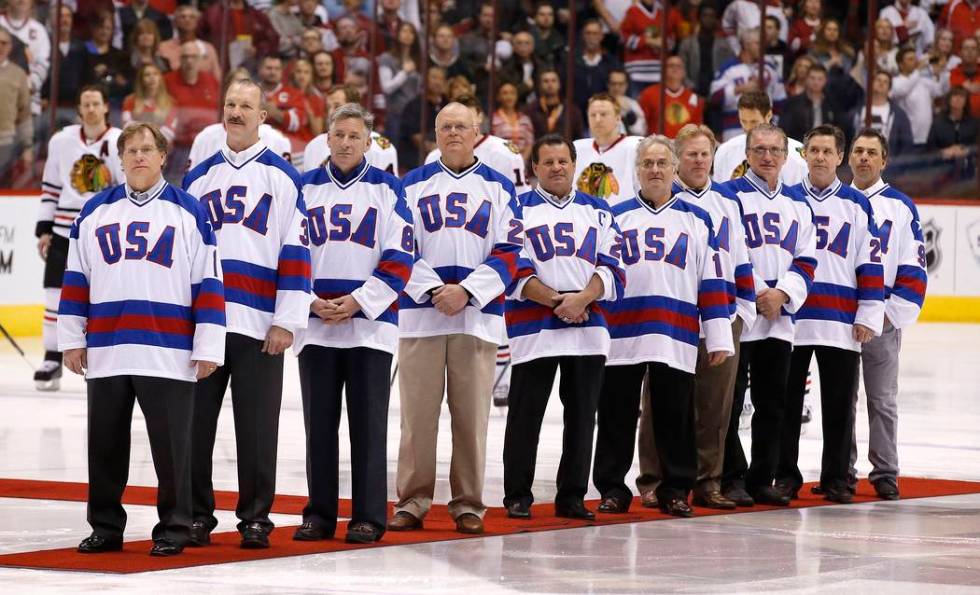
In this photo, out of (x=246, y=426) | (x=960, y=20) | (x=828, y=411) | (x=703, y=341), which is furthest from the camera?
(x=960, y=20)

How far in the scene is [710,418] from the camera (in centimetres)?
662

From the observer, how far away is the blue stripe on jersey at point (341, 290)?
564 centimetres

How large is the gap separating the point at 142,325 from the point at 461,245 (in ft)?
3.75

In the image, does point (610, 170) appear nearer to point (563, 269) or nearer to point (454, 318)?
point (563, 269)

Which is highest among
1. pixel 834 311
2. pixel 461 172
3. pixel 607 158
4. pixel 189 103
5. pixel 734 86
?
pixel 734 86

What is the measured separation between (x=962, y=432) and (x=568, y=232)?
12.3 feet

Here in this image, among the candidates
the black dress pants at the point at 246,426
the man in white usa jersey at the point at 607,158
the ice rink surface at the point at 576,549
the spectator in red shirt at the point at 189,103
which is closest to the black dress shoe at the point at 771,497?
the ice rink surface at the point at 576,549

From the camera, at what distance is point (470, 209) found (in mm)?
5875

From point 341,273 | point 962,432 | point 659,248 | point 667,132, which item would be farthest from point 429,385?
point 667,132

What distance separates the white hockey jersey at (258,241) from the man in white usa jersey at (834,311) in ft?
7.32

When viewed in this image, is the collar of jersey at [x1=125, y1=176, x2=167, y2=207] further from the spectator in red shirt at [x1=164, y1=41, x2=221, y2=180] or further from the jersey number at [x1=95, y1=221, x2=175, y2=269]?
the spectator in red shirt at [x1=164, y1=41, x2=221, y2=180]

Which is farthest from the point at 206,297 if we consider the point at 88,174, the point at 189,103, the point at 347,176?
the point at 189,103

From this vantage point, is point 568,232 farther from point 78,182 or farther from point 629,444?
point 78,182

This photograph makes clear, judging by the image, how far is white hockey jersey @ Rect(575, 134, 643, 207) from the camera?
8.73 metres
